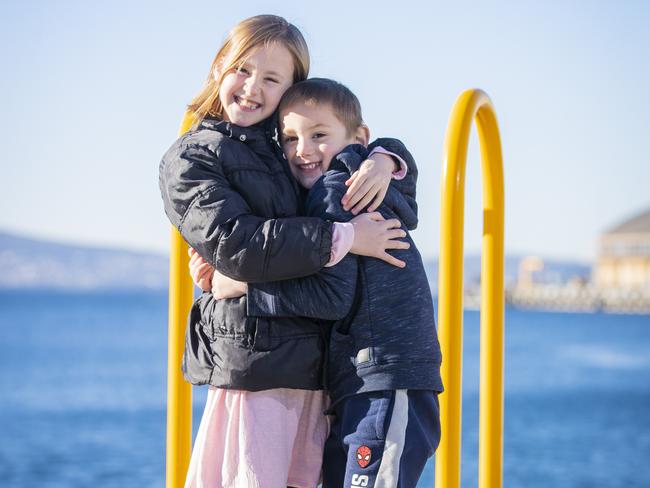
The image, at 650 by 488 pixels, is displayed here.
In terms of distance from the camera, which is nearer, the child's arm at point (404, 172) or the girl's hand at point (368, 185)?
the girl's hand at point (368, 185)

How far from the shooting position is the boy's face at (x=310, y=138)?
2.24 meters

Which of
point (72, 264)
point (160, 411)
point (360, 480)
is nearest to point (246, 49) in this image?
point (360, 480)

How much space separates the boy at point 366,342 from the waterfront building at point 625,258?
78178 mm

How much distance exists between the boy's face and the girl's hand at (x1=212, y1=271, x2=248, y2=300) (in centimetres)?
29

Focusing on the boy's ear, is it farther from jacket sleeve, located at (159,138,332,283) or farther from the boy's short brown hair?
jacket sleeve, located at (159,138,332,283)

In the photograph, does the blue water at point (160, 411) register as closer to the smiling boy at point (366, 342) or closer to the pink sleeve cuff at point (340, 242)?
the smiling boy at point (366, 342)

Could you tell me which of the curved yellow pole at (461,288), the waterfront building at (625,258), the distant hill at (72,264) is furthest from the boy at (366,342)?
the distant hill at (72,264)

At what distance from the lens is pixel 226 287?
2.17 meters

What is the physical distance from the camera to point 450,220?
2.40 meters

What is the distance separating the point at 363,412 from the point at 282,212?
18.0 inches

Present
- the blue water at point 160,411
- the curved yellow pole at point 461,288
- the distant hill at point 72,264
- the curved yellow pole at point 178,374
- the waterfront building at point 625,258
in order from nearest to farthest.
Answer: the curved yellow pole at point 461,288 → the curved yellow pole at point 178,374 → the blue water at point 160,411 → the waterfront building at point 625,258 → the distant hill at point 72,264

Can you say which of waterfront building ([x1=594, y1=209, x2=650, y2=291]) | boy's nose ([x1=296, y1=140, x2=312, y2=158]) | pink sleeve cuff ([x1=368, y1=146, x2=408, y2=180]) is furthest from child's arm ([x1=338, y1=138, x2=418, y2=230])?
waterfront building ([x1=594, y1=209, x2=650, y2=291])

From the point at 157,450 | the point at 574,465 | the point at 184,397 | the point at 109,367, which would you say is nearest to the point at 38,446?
the point at 157,450

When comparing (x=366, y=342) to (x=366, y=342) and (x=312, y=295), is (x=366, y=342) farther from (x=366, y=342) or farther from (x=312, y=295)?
(x=312, y=295)
